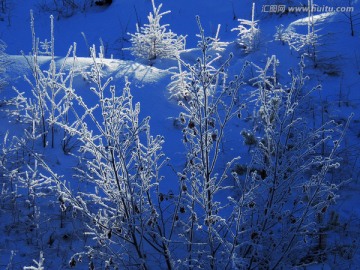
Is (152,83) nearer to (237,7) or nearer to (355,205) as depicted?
(355,205)

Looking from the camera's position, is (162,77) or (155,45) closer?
(162,77)

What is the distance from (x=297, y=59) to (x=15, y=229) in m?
4.35

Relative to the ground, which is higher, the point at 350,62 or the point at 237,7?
the point at 237,7

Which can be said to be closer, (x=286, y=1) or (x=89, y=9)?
(x=286, y=1)

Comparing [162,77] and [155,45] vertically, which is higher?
[155,45]

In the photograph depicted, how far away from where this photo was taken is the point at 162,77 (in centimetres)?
589

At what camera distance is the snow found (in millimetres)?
3861

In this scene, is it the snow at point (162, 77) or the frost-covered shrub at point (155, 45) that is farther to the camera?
the frost-covered shrub at point (155, 45)

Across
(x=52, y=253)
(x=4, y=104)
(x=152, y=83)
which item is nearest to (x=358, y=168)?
(x=152, y=83)

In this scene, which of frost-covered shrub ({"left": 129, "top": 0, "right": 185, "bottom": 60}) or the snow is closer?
the snow

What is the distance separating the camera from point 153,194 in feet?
14.2

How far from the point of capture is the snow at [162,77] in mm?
3861

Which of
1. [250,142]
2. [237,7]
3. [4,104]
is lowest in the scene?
[250,142]

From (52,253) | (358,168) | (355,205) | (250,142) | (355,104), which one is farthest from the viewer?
(355,104)
